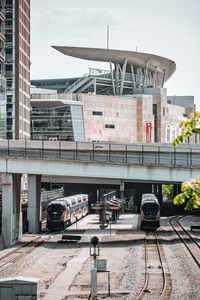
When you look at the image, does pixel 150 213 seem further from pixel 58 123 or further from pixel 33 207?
pixel 58 123

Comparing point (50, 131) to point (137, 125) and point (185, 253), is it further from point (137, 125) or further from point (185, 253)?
point (185, 253)

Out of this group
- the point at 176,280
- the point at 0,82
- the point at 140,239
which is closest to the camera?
the point at 176,280

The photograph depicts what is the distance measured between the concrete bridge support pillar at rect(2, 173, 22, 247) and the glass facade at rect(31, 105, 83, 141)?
3553 inches

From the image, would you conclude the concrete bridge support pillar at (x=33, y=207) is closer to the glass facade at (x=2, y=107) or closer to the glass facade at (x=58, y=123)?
the glass facade at (x=2, y=107)

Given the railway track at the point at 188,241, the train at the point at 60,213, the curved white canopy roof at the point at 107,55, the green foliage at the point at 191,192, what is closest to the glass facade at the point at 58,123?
the curved white canopy roof at the point at 107,55

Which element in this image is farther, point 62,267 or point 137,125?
point 137,125

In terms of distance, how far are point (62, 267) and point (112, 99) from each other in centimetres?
12152

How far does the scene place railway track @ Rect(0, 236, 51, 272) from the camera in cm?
5059

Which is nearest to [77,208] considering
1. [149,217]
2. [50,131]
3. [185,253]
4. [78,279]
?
[149,217]

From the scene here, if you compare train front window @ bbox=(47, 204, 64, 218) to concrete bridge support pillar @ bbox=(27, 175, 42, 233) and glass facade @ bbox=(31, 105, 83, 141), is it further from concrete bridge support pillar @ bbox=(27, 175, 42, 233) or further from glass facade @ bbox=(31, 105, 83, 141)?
glass facade @ bbox=(31, 105, 83, 141)

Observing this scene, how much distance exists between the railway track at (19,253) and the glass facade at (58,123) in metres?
89.4

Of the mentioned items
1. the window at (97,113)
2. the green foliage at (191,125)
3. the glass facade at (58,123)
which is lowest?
the green foliage at (191,125)

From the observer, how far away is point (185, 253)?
180 feet

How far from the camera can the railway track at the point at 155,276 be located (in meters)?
36.4
